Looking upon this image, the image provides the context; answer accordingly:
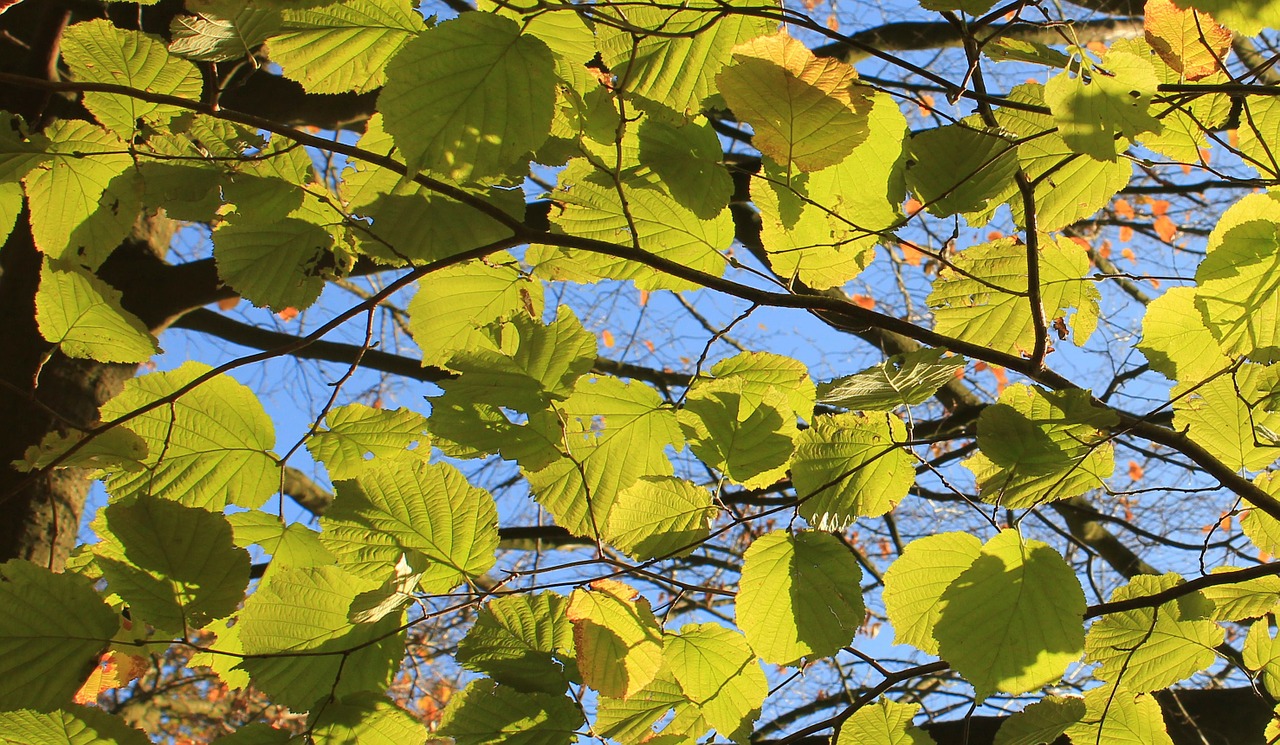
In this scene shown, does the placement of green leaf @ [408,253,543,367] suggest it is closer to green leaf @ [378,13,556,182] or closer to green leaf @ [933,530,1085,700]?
green leaf @ [378,13,556,182]

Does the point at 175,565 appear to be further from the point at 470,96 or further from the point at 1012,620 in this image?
the point at 1012,620

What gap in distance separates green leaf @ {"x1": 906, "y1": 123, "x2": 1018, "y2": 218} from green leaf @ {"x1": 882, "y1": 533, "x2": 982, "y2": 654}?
0.33 m

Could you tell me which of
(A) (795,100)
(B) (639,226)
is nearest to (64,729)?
(B) (639,226)

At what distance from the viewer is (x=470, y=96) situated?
63cm

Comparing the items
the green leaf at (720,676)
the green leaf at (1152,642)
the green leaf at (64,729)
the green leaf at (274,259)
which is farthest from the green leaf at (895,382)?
the green leaf at (64,729)

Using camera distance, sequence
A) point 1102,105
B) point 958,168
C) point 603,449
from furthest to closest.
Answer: point 603,449, point 958,168, point 1102,105

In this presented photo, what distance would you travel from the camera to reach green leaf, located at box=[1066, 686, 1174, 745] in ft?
2.85

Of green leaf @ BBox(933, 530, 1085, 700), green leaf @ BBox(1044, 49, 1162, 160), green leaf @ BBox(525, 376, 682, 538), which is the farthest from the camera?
green leaf @ BBox(525, 376, 682, 538)

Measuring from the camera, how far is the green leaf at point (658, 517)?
750 mm

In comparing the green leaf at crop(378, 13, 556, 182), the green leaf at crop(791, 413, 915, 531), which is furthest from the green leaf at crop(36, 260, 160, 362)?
the green leaf at crop(791, 413, 915, 531)

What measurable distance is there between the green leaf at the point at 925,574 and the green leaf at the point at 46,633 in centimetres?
73

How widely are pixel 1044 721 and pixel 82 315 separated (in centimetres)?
112

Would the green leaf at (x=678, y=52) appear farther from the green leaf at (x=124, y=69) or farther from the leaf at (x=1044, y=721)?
the leaf at (x=1044, y=721)

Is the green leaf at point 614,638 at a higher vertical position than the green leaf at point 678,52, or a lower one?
lower
